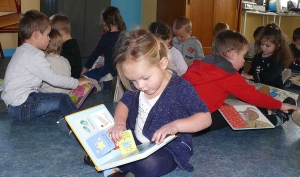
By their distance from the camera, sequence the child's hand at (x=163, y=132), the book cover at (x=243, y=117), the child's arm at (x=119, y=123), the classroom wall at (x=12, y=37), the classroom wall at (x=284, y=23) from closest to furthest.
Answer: the child's hand at (x=163, y=132)
the child's arm at (x=119, y=123)
the book cover at (x=243, y=117)
the classroom wall at (x=12, y=37)
the classroom wall at (x=284, y=23)

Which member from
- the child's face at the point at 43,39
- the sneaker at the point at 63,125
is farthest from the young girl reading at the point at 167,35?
the sneaker at the point at 63,125

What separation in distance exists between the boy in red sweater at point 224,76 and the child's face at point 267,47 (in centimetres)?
75

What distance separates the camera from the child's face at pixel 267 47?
95.3 inches

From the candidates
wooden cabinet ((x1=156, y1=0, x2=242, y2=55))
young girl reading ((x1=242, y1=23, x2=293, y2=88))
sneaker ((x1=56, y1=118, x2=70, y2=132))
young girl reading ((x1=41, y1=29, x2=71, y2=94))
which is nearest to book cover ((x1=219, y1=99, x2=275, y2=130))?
young girl reading ((x1=242, y1=23, x2=293, y2=88))

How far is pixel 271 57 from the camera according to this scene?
248 centimetres

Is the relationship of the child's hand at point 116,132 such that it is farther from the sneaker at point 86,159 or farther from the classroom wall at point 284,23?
the classroom wall at point 284,23

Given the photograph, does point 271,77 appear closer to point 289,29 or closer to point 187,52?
point 187,52

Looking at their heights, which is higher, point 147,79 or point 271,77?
point 147,79

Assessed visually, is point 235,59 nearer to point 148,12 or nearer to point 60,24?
point 60,24

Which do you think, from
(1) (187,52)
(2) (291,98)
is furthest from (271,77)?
(1) (187,52)

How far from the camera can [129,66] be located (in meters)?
1.15

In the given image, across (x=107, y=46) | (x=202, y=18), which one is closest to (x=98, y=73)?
(x=107, y=46)

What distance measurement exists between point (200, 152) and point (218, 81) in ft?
1.14

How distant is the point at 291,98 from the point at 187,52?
3.85 ft
